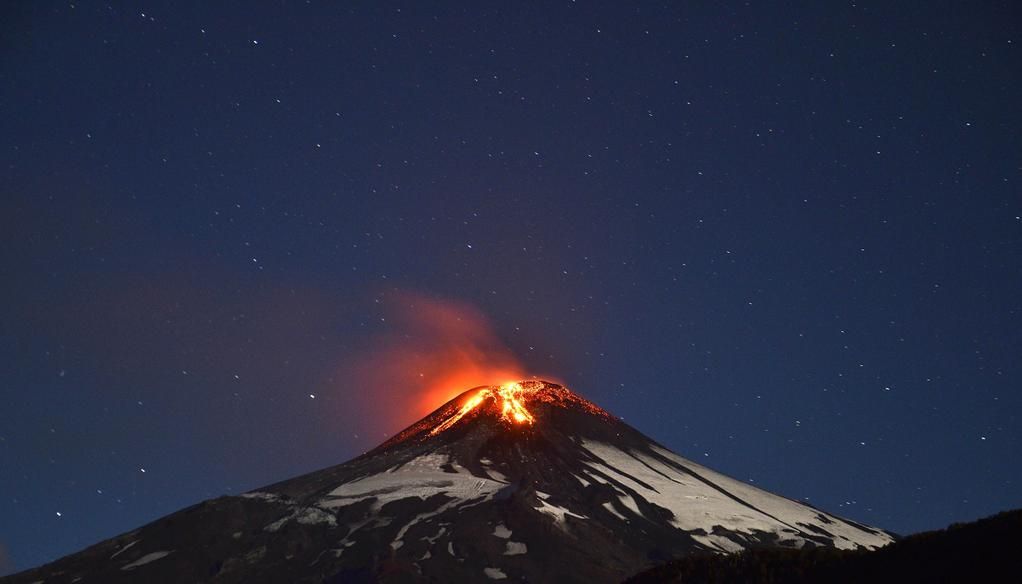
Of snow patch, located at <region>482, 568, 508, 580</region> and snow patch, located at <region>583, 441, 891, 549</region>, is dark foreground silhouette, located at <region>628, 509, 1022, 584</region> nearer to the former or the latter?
snow patch, located at <region>482, 568, 508, 580</region>

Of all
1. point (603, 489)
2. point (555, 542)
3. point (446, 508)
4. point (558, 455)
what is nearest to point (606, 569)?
point (555, 542)

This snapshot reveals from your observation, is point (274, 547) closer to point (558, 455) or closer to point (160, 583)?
point (160, 583)

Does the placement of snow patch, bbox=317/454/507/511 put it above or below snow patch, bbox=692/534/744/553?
above

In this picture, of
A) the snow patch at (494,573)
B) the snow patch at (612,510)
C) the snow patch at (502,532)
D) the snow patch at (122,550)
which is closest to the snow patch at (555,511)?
the snow patch at (612,510)

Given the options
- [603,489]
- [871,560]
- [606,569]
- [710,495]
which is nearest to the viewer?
[871,560]

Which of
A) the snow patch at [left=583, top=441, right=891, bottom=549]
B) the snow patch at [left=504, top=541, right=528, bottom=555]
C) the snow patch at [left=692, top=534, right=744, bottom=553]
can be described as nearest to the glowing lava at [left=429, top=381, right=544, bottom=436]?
the snow patch at [left=583, top=441, right=891, bottom=549]

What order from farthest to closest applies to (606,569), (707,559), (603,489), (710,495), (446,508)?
(710,495) < (603,489) < (446,508) < (606,569) < (707,559)

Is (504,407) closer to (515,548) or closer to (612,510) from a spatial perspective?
(612,510)
